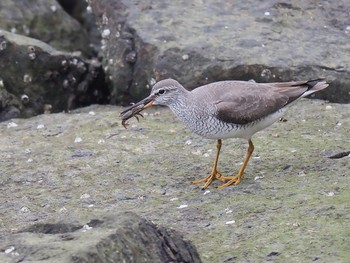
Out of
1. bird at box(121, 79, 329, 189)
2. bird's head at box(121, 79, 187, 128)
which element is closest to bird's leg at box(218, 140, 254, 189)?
bird at box(121, 79, 329, 189)

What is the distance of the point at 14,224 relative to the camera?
266 inches

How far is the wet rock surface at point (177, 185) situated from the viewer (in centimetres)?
586

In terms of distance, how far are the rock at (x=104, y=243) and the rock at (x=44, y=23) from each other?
18.4 feet

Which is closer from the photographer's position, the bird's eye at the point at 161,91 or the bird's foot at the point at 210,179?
the bird's foot at the point at 210,179

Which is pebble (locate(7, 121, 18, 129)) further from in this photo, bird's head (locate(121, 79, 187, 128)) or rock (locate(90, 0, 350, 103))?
bird's head (locate(121, 79, 187, 128))

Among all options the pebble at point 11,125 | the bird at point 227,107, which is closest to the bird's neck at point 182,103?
the bird at point 227,107

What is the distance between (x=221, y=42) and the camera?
9.48 metres

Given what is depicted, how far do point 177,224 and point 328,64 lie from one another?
3317 mm

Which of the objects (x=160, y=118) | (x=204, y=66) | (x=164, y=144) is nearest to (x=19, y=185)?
(x=164, y=144)

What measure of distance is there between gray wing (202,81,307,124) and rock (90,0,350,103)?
1.40 meters

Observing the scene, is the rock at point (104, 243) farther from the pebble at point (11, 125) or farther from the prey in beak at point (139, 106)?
the pebble at point (11, 125)

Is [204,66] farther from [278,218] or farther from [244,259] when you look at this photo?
[244,259]

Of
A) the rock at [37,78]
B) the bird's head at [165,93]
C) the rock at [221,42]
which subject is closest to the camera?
the bird's head at [165,93]

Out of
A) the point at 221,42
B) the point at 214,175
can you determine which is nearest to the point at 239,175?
the point at 214,175
